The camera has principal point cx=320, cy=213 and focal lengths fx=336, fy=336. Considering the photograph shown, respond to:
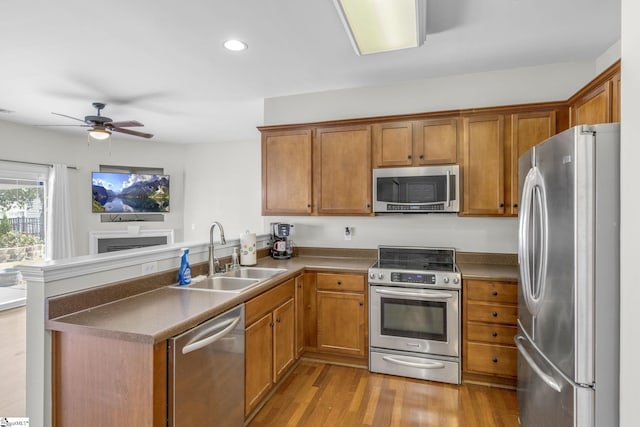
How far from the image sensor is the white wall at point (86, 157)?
4.96m

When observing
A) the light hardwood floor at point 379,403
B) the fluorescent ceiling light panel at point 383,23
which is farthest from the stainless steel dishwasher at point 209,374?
the fluorescent ceiling light panel at point 383,23

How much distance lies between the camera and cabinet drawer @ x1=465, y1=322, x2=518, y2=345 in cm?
257

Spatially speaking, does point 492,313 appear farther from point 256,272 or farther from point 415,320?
point 256,272

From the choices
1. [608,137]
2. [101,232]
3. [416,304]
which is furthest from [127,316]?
[101,232]

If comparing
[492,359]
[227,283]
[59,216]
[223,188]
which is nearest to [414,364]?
[492,359]

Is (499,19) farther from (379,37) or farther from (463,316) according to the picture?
(463,316)

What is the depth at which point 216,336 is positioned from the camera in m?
1.75

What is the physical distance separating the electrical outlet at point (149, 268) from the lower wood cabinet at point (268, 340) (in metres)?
0.65

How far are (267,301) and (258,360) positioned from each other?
0.38m

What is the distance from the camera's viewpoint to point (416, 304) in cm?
275

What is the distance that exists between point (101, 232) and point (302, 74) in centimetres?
499

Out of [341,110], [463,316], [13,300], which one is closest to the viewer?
[463,316]

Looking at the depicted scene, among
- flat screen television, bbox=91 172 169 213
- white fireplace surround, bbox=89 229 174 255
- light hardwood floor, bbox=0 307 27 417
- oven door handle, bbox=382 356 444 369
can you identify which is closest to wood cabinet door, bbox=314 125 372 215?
oven door handle, bbox=382 356 444 369

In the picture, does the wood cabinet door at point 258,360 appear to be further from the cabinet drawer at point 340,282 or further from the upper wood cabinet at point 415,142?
the upper wood cabinet at point 415,142
